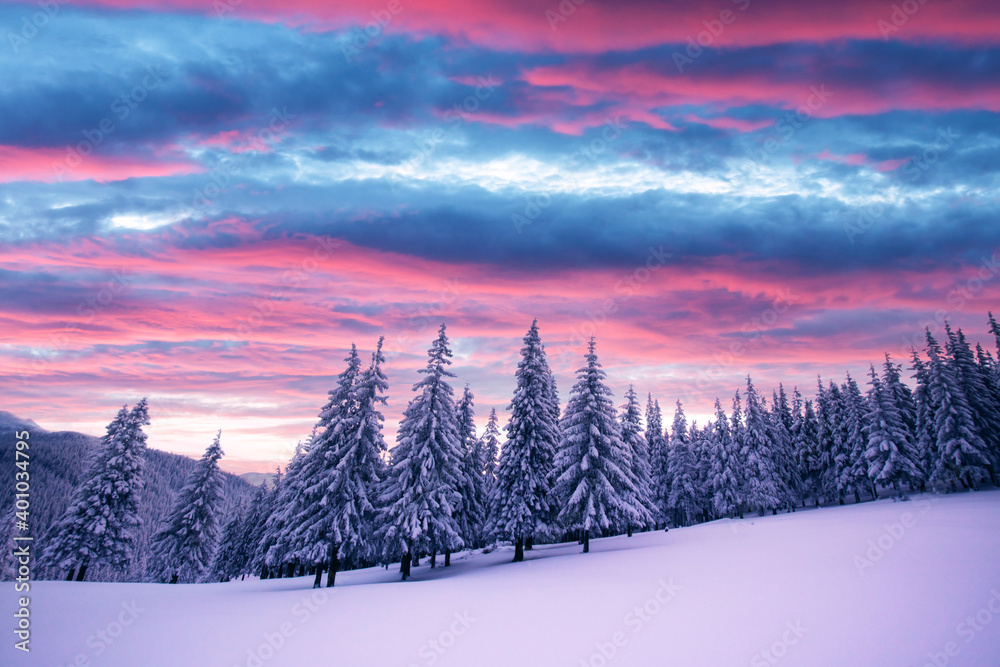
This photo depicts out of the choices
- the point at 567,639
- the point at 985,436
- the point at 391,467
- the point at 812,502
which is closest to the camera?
the point at 567,639

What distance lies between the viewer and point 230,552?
5478 cm

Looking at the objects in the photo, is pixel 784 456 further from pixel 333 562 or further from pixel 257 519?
pixel 257 519

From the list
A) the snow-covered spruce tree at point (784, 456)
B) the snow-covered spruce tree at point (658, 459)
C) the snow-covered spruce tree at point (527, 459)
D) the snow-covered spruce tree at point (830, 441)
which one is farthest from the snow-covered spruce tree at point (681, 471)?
the snow-covered spruce tree at point (527, 459)

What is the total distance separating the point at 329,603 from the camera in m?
17.6

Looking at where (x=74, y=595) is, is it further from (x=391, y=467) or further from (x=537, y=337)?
(x=537, y=337)

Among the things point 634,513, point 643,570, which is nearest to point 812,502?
point 634,513

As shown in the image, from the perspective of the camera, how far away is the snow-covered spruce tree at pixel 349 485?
2658cm

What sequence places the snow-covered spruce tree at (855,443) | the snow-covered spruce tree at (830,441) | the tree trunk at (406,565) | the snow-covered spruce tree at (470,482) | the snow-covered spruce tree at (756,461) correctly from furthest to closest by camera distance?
1. the snow-covered spruce tree at (830,441)
2. the snow-covered spruce tree at (756,461)
3. the snow-covered spruce tree at (855,443)
4. the snow-covered spruce tree at (470,482)
5. the tree trunk at (406,565)

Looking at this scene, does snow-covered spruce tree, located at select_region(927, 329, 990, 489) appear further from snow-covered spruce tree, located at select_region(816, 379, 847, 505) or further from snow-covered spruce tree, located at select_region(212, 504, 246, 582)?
snow-covered spruce tree, located at select_region(212, 504, 246, 582)

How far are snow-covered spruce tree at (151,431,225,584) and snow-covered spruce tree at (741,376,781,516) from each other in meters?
60.3

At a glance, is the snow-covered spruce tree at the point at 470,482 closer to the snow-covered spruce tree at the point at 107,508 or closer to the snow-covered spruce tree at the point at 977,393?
the snow-covered spruce tree at the point at 107,508

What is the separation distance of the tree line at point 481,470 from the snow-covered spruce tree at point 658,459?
6.69 metres

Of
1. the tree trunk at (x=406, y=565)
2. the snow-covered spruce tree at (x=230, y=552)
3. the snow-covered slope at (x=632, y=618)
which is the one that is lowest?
the snow-covered spruce tree at (x=230, y=552)

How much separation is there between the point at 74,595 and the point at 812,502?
8253 centimetres
